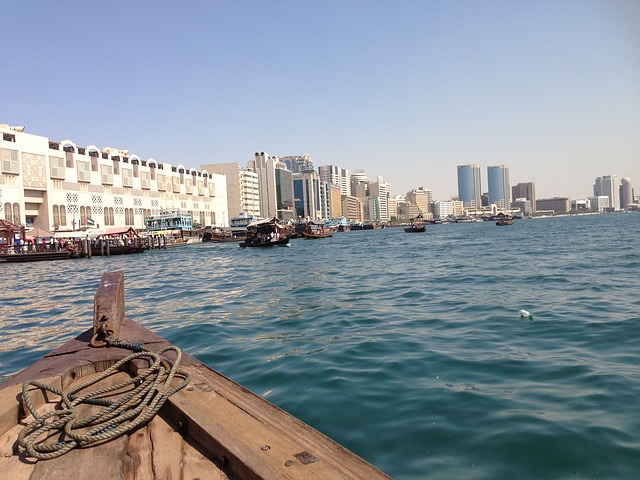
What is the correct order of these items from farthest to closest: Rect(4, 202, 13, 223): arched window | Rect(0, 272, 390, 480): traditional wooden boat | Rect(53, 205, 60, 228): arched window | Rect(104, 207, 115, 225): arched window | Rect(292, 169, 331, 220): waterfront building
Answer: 1. Rect(292, 169, 331, 220): waterfront building
2. Rect(104, 207, 115, 225): arched window
3. Rect(53, 205, 60, 228): arched window
4. Rect(4, 202, 13, 223): arched window
5. Rect(0, 272, 390, 480): traditional wooden boat

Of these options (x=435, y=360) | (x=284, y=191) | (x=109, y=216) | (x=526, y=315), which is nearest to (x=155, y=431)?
(x=435, y=360)

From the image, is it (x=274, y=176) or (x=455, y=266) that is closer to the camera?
(x=455, y=266)

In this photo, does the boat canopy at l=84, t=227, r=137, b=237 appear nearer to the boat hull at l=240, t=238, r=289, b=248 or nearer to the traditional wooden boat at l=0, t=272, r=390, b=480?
the boat hull at l=240, t=238, r=289, b=248

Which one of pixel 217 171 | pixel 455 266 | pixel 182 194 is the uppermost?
pixel 217 171

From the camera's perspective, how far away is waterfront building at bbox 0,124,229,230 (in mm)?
55062

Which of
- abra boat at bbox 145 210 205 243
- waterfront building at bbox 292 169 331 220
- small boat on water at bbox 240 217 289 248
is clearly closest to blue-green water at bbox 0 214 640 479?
small boat on water at bbox 240 217 289 248

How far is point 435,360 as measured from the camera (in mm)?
6219

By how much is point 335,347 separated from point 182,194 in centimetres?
8814

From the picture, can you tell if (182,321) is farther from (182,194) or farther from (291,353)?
(182,194)

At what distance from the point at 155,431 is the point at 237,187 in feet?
408

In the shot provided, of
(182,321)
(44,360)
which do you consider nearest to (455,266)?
(182,321)

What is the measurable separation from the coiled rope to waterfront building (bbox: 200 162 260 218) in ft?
400

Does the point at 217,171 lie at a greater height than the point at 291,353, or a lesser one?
greater

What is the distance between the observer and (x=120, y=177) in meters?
73.8
